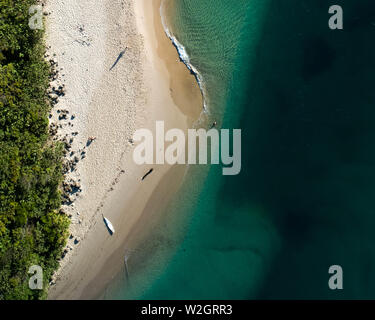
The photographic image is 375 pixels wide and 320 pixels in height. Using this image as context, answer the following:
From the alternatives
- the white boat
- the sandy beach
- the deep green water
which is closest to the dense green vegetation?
the sandy beach

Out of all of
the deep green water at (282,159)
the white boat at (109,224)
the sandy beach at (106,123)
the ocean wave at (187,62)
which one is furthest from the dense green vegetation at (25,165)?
the ocean wave at (187,62)

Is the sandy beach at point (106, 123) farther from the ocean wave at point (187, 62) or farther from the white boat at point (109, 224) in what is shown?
the ocean wave at point (187, 62)

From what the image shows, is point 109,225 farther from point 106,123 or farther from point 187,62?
point 187,62

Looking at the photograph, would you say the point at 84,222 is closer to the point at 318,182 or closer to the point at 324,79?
the point at 318,182

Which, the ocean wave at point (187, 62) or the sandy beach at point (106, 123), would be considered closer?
the sandy beach at point (106, 123)

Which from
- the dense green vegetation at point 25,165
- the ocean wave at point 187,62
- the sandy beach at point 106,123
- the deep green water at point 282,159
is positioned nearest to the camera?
the dense green vegetation at point 25,165

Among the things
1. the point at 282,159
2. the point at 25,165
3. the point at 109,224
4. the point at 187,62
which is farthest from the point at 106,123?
the point at 282,159
